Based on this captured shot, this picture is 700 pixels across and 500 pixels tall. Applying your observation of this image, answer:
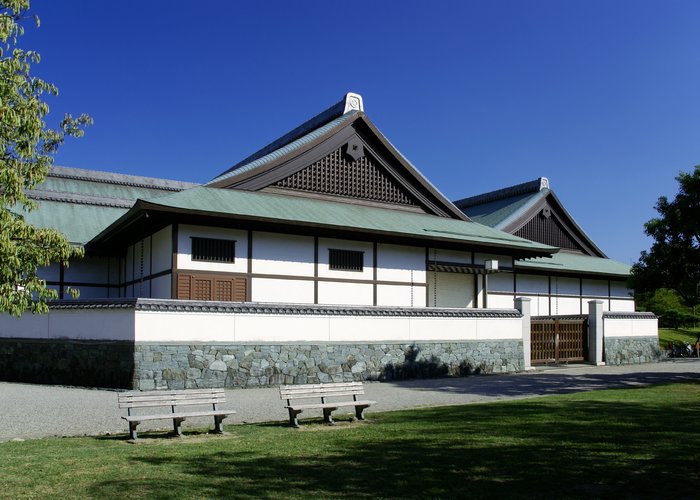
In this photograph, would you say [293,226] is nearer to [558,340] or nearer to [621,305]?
[558,340]

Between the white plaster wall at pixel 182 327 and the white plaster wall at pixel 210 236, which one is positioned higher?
the white plaster wall at pixel 210 236

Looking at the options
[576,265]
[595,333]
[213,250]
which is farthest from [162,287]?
A: [576,265]

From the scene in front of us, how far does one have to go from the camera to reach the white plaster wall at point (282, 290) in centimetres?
2012

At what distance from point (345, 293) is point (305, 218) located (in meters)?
2.93

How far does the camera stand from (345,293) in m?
21.6

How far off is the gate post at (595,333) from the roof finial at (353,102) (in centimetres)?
1204

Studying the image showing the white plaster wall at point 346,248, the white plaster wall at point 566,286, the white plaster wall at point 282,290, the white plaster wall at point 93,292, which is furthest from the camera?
the white plaster wall at point 566,286

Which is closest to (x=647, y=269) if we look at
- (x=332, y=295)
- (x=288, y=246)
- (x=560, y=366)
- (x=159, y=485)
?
(x=560, y=366)

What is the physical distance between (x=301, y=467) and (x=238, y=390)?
29.7 ft

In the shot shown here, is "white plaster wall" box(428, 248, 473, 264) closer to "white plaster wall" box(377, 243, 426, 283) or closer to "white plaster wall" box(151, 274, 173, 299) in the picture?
"white plaster wall" box(377, 243, 426, 283)

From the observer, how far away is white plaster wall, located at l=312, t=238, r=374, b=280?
842 inches

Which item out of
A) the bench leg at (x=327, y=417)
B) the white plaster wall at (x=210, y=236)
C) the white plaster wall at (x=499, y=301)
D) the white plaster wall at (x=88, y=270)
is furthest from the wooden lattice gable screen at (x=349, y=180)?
the bench leg at (x=327, y=417)

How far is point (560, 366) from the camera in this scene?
25031 millimetres

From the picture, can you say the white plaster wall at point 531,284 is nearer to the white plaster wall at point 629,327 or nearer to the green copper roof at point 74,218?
the white plaster wall at point 629,327
